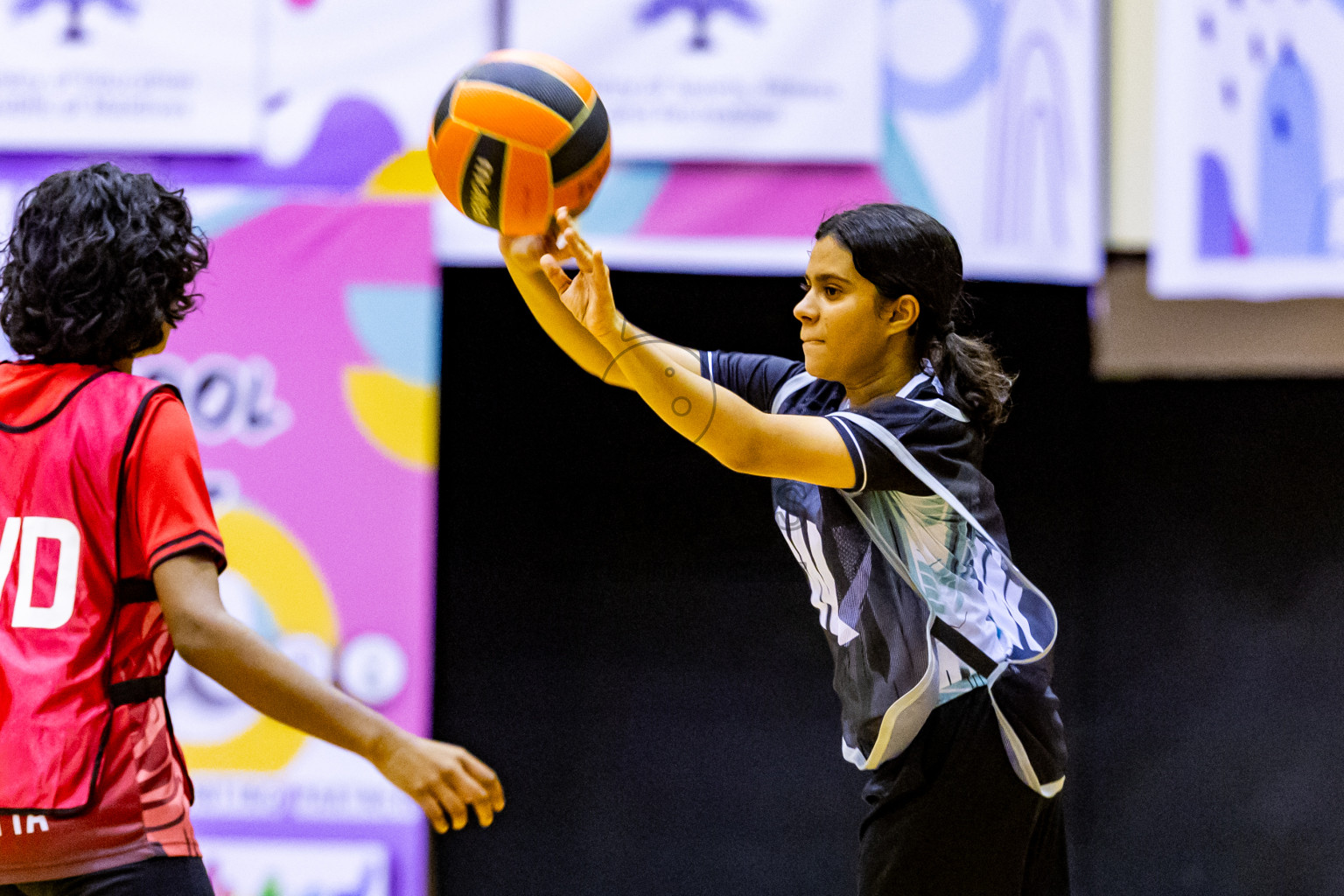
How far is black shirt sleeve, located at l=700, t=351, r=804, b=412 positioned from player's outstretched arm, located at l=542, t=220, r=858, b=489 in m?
0.48

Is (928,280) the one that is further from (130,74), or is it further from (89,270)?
(130,74)

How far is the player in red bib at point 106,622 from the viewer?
4.82ft

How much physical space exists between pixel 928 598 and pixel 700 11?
7.21 feet

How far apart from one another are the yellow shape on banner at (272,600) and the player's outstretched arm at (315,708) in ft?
7.21

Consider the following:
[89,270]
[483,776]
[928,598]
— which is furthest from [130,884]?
[928,598]

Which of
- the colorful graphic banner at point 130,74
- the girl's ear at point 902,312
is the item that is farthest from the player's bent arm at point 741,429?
the colorful graphic banner at point 130,74

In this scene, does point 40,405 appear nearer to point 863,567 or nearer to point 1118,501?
point 863,567

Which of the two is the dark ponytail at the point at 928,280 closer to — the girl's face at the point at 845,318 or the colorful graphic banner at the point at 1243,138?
the girl's face at the point at 845,318

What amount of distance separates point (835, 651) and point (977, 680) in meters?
0.26

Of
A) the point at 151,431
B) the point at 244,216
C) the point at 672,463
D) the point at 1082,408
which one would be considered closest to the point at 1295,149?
the point at 1082,408

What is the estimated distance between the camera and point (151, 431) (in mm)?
1531

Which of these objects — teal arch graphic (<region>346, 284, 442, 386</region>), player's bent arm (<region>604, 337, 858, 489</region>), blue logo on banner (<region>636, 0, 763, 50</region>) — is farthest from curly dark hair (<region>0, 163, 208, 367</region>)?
blue logo on banner (<region>636, 0, 763, 50</region>)

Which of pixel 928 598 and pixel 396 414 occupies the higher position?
pixel 396 414

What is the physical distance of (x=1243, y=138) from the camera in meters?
3.66
